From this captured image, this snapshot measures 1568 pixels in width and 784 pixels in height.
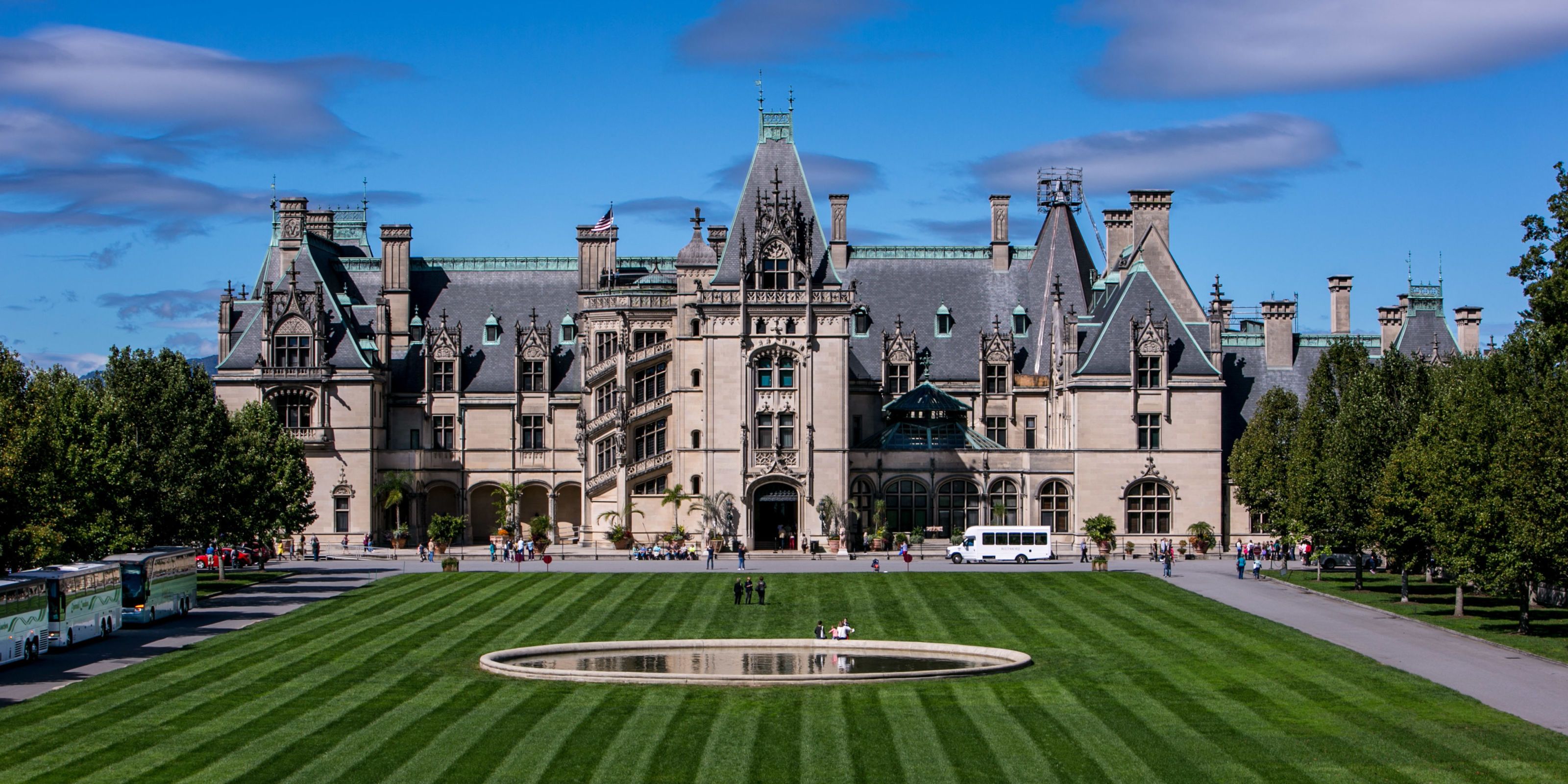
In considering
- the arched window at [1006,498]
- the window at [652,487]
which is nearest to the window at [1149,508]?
the arched window at [1006,498]

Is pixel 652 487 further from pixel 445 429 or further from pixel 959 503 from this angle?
pixel 959 503

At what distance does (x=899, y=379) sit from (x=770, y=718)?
6353 centimetres

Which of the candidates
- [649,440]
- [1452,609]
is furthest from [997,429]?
[1452,609]

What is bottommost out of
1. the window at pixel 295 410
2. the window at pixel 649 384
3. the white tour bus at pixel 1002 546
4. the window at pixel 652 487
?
the white tour bus at pixel 1002 546

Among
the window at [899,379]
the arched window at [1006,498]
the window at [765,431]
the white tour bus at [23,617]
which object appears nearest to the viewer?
the white tour bus at [23,617]

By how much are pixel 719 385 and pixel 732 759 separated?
2295 inches

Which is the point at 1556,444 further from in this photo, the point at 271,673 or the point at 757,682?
the point at 271,673

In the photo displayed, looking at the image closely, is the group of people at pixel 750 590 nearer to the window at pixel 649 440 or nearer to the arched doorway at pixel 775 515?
the arched doorway at pixel 775 515

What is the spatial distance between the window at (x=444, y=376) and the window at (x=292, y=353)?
8.14 meters

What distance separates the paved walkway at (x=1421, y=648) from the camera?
45062mm

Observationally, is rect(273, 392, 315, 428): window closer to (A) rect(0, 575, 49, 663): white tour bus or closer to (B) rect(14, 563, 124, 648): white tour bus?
(B) rect(14, 563, 124, 648): white tour bus

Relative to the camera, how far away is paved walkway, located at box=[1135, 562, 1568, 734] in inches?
1774

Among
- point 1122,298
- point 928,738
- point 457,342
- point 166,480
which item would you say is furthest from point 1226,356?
point 928,738

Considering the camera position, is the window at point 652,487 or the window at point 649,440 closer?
the window at point 652,487
